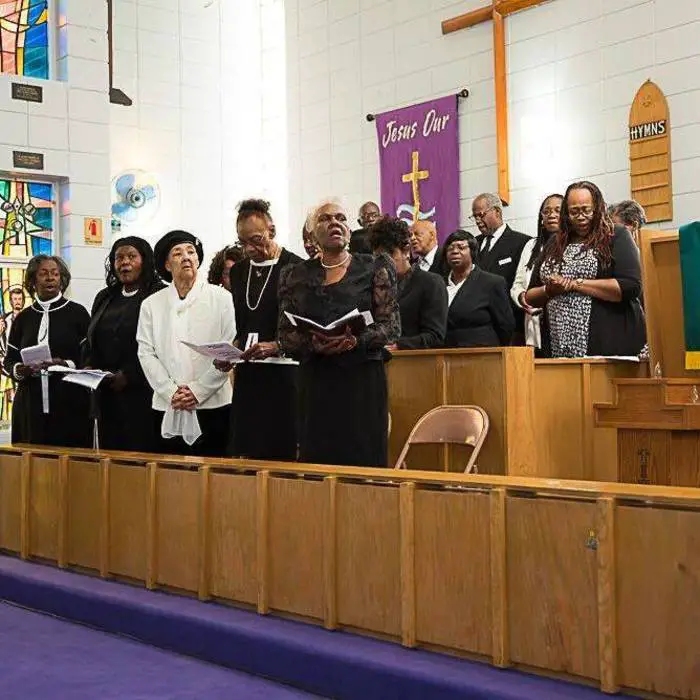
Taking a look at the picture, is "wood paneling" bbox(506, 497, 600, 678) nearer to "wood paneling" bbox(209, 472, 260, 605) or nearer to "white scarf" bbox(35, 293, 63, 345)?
"wood paneling" bbox(209, 472, 260, 605)

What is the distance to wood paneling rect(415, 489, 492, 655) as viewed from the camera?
2.96 meters

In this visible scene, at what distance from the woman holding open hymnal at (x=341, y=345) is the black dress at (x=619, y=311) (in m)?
0.98

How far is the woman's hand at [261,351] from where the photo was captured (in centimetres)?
427

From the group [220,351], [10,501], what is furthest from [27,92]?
[220,351]

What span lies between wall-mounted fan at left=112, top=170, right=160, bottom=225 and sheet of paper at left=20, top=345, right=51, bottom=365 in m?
5.98

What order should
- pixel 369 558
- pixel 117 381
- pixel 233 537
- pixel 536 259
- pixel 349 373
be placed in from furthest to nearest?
pixel 536 259, pixel 117 381, pixel 349 373, pixel 233 537, pixel 369 558

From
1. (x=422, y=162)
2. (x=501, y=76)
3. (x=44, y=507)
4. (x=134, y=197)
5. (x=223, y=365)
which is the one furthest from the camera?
(x=134, y=197)

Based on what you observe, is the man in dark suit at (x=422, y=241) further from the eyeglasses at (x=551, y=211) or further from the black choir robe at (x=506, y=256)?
the eyeglasses at (x=551, y=211)

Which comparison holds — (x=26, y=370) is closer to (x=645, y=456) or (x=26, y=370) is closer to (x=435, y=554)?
(x=435, y=554)

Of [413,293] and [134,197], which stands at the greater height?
[134,197]

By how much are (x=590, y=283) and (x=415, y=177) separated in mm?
5411

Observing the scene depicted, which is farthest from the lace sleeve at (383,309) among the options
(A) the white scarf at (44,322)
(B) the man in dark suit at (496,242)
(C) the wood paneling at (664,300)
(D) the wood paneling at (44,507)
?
(B) the man in dark suit at (496,242)

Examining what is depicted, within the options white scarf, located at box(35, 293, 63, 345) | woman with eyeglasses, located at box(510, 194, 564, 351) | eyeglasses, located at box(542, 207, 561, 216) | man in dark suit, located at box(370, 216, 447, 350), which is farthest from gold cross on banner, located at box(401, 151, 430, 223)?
man in dark suit, located at box(370, 216, 447, 350)

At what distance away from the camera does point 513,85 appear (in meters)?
9.02
